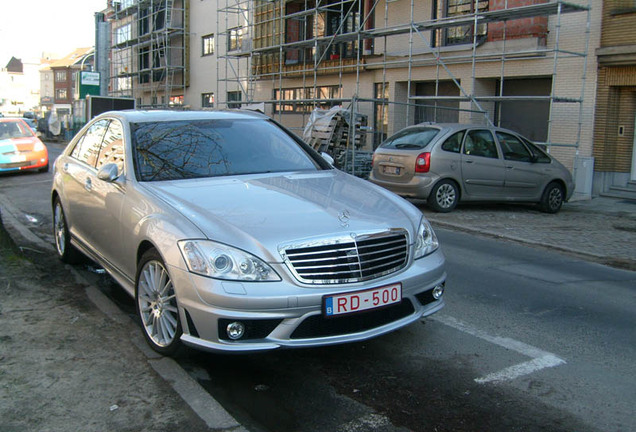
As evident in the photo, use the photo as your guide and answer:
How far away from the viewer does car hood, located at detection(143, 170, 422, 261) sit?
361 centimetres

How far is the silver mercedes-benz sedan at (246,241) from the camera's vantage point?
3.49 m

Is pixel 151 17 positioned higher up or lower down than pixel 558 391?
higher up

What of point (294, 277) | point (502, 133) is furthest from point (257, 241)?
point (502, 133)

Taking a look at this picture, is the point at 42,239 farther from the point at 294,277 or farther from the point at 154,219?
the point at 294,277

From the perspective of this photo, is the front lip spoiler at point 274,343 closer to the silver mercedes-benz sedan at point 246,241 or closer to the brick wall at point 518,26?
the silver mercedes-benz sedan at point 246,241

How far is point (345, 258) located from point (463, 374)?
112 cm

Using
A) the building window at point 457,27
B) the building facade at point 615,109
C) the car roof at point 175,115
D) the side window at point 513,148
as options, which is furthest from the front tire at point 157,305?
the building window at point 457,27

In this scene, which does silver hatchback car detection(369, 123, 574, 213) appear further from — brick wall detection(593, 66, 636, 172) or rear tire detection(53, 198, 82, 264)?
rear tire detection(53, 198, 82, 264)

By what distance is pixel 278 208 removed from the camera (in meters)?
3.96

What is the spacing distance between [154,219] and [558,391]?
278cm

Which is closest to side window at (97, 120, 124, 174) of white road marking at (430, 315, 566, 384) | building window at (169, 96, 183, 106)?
white road marking at (430, 315, 566, 384)

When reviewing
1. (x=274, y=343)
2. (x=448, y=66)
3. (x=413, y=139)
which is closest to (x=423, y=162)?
(x=413, y=139)

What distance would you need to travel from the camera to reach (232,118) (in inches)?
213

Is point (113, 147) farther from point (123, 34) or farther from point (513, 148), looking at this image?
point (123, 34)
